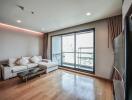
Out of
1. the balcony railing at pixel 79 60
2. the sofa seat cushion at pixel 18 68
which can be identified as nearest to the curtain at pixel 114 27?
the balcony railing at pixel 79 60

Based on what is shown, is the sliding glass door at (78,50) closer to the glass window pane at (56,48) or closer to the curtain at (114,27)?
the glass window pane at (56,48)

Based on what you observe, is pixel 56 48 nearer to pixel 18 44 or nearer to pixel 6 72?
pixel 18 44

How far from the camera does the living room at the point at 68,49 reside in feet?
6.90

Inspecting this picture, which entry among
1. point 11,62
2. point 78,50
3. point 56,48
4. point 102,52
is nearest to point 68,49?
point 78,50

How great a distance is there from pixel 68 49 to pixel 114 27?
2.90m

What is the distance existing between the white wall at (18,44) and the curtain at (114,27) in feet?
15.3

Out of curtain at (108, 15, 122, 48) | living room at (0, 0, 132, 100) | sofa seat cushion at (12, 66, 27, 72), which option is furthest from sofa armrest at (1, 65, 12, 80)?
curtain at (108, 15, 122, 48)

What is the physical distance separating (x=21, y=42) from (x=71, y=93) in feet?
13.7

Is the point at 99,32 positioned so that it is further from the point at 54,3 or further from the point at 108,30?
the point at 54,3

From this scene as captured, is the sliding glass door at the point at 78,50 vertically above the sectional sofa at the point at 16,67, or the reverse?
the sliding glass door at the point at 78,50

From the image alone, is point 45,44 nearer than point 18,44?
No

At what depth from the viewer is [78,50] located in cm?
482

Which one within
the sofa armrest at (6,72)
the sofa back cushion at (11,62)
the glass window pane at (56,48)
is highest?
the glass window pane at (56,48)

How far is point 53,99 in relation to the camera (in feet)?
6.89
